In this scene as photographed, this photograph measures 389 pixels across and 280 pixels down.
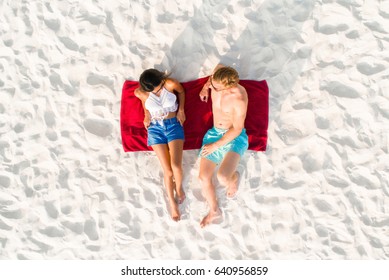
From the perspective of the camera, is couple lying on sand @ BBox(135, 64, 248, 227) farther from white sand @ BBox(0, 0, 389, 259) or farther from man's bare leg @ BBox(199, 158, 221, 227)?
white sand @ BBox(0, 0, 389, 259)

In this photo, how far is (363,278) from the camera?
3.31m

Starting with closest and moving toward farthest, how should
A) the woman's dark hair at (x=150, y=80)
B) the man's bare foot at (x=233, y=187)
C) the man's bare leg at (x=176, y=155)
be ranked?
the woman's dark hair at (x=150, y=80) < the man's bare leg at (x=176, y=155) < the man's bare foot at (x=233, y=187)

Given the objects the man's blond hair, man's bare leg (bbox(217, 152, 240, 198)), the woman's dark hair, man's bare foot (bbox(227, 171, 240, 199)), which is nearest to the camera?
the man's blond hair

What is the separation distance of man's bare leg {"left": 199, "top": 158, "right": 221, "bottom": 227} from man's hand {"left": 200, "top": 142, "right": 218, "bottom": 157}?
6cm

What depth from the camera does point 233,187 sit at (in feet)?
10.8

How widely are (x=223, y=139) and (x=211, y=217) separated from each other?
0.81 m

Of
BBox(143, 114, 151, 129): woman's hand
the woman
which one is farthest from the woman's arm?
BBox(143, 114, 151, 129): woman's hand

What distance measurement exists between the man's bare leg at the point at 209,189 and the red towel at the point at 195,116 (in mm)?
302

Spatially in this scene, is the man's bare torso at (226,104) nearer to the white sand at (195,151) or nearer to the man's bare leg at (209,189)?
the man's bare leg at (209,189)

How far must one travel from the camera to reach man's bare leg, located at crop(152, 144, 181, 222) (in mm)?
3178

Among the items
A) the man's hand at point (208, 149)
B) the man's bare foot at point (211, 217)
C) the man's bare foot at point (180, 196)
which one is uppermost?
the man's hand at point (208, 149)

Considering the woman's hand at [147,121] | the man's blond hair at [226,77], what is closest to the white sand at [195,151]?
the woman's hand at [147,121]

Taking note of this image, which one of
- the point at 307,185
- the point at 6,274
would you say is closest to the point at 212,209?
the point at 307,185

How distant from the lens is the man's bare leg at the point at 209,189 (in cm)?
313
